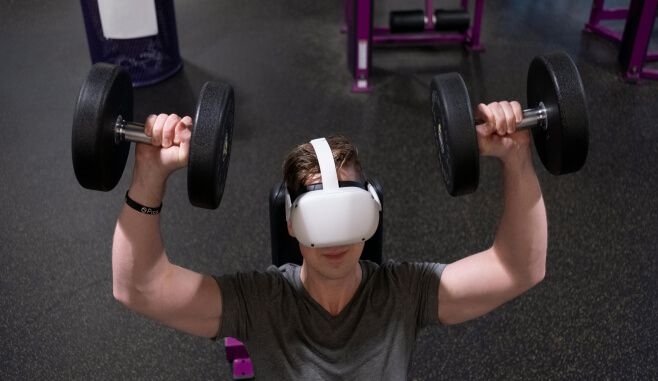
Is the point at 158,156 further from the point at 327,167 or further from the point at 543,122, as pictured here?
the point at 543,122

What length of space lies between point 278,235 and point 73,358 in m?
0.89

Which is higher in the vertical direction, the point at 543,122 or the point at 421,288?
the point at 543,122

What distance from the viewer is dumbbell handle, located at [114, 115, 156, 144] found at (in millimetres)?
1047

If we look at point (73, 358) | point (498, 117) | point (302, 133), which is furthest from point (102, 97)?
point (302, 133)

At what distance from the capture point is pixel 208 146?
38.1 inches

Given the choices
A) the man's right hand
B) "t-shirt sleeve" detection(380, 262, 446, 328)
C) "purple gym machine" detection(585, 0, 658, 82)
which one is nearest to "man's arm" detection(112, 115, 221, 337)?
the man's right hand

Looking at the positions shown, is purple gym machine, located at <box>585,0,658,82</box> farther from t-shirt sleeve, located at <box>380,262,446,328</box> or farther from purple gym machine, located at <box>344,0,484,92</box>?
t-shirt sleeve, located at <box>380,262,446,328</box>

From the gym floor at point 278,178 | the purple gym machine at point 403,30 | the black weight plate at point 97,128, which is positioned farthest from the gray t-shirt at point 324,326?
the purple gym machine at point 403,30

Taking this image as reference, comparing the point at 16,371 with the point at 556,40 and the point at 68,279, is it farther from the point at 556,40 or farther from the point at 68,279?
the point at 556,40

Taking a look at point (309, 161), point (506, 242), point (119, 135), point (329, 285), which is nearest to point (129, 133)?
point (119, 135)

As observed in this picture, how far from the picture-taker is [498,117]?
3.42 ft

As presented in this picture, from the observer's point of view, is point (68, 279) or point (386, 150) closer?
point (68, 279)

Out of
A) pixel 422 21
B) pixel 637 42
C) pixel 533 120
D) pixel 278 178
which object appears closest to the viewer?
pixel 533 120

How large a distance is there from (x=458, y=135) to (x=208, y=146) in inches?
14.4
